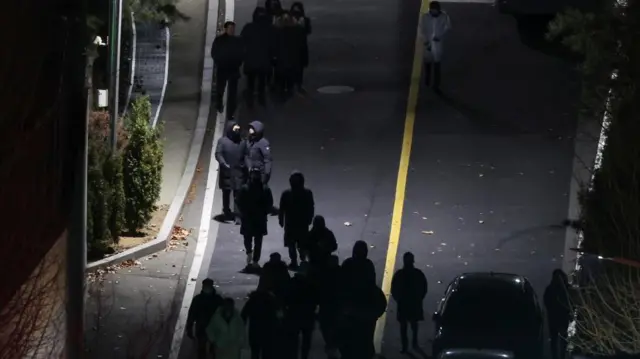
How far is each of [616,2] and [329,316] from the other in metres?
5.57

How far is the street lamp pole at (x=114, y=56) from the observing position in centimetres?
2074

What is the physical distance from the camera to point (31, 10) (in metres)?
15.6

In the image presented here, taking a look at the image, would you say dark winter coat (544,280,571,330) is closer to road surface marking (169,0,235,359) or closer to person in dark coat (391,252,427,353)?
person in dark coat (391,252,427,353)

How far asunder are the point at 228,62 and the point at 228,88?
1085 mm

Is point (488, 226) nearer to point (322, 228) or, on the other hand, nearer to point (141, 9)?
point (322, 228)

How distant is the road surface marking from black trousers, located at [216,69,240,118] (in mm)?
198

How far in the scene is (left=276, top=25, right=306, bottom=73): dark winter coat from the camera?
25.7m

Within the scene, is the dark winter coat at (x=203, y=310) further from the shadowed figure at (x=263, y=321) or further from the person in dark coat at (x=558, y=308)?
the person in dark coat at (x=558, y=308)

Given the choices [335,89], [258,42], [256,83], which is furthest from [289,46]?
[335,89]

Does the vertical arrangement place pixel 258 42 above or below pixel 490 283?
above

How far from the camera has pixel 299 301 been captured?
55.0ft

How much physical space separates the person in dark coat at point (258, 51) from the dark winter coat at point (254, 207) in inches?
239

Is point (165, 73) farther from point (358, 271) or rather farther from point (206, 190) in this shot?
point (358, 271)

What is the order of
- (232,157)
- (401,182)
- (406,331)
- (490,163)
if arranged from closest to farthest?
1. (406,331)
2. (232,157)
3. (401,182)
4. (490,163)
